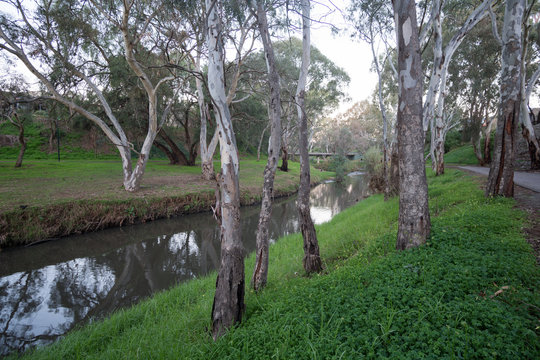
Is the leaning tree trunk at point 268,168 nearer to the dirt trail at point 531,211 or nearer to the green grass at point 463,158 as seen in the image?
the dirt trail at point 531,211

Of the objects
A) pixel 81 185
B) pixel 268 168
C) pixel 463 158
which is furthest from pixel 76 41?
pixel 463 158

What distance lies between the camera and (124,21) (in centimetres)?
1047

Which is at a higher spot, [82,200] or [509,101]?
[509,101]

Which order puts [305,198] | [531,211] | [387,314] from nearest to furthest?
[387,314], [305,198], [531,211]

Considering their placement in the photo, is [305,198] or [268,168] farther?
[305,198]

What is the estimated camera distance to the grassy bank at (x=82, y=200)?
9.10 meters

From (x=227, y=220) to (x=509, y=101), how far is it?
22.5 ft

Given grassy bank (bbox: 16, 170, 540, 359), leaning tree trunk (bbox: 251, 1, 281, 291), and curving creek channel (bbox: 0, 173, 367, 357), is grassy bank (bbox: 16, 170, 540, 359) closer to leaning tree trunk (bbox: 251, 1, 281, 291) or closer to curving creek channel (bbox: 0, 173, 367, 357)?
leaning tree trunk (bbox: 251, 1, 281, 291)

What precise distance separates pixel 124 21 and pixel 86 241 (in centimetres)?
857

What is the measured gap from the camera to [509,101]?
598 cm

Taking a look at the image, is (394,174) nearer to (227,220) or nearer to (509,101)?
(509,101)

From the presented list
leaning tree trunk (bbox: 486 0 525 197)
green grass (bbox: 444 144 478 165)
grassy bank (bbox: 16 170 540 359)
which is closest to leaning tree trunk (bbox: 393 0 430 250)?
grassy bank (bbox: 16 170 540 359)

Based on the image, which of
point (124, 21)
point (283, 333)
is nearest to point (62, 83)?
point (124, 21)

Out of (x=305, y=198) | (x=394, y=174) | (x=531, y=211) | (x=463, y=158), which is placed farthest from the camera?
(x=463, y=158)
